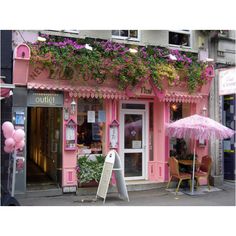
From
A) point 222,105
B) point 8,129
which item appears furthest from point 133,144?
point 8,129

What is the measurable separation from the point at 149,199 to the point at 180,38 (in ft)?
16.6

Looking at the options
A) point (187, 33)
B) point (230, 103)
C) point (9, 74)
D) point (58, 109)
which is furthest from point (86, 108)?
point (230, 103)

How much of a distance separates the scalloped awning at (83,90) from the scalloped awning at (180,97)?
1236 millimetres

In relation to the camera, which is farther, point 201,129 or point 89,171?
point 89,171

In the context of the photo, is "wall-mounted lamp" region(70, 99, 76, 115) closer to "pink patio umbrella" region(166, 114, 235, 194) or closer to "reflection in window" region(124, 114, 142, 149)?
"reflection in window" region(124, 114, 142, 149)

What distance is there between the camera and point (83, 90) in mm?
8750

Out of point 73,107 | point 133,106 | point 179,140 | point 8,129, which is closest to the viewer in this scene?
point 8,129

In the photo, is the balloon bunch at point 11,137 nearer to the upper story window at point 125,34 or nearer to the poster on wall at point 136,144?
the poster on wall at point 136,144

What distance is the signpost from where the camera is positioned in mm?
8008

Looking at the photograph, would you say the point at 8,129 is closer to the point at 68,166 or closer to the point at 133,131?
the point at 68,166

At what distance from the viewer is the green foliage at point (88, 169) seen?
8.76 metres

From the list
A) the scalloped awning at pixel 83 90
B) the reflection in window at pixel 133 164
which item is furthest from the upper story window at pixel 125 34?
the reflection in window at pixel 133 164

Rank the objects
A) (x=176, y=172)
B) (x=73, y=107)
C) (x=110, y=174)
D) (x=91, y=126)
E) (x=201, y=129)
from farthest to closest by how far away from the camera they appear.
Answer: (x=91, y=126), (x=176, y=172), (x=73, y=107), (x=201, y=129), (x=110, y=174)

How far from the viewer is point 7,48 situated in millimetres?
8273
